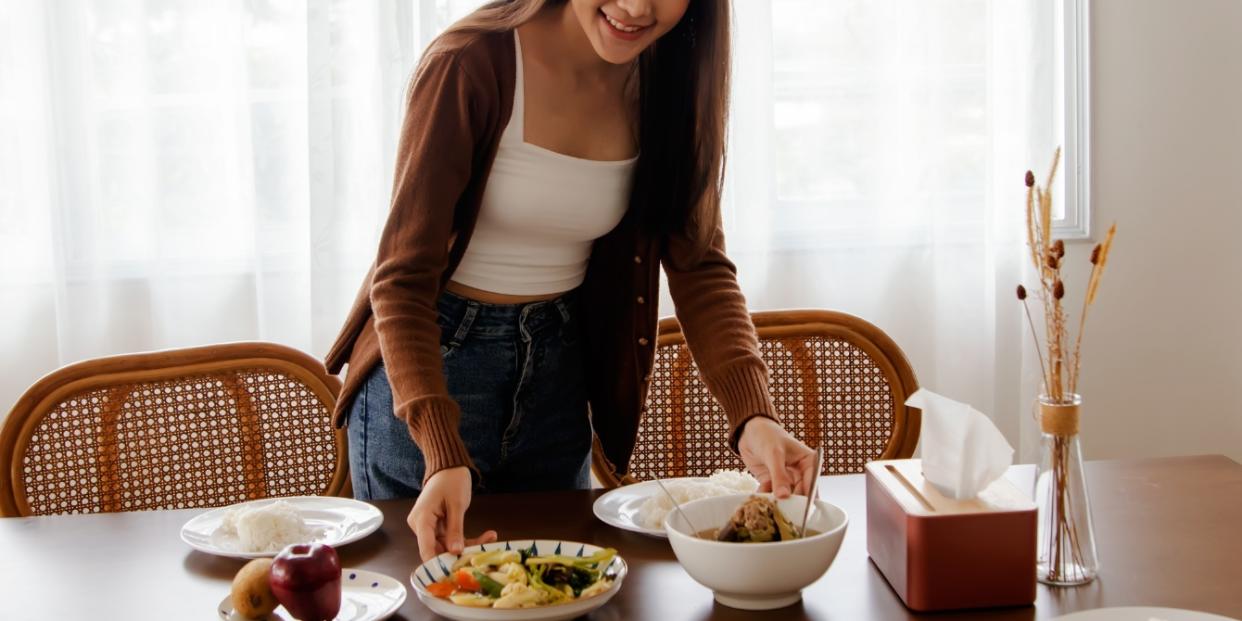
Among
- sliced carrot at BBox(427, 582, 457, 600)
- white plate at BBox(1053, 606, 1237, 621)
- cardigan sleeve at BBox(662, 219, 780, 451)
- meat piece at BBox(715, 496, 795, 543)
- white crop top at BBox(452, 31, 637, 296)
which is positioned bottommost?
white plate at BBox(1053, 606, 1237, 621)

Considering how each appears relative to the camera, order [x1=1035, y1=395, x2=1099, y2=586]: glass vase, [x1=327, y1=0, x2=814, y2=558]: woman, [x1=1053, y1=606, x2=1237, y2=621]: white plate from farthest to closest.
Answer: [x1=327, y1=0, x2=814, y2=558]: woman → [x1=1035, y1=395, x2=1099, y2=586]: glass vase → [x1=1053, y1=606, x2=1237, y2=621]: white plate

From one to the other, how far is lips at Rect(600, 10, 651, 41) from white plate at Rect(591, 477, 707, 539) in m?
0.53

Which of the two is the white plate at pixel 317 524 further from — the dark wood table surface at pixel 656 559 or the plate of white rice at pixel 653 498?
the plate of white rice at pixel 653 498

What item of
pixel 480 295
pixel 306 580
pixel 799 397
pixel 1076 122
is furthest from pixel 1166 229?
pixel 306 580

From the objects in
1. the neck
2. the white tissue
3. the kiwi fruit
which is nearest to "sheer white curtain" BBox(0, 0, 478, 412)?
the neck

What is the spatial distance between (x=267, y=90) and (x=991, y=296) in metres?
1.70

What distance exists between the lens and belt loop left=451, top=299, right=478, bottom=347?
5.08 feet

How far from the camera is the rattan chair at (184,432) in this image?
5.55ft

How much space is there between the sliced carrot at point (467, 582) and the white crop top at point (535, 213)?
1.83 feet

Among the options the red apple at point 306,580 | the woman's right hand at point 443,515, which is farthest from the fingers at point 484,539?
the red apple at point 306,580

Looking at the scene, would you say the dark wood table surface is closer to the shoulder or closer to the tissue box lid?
the tissue box lid

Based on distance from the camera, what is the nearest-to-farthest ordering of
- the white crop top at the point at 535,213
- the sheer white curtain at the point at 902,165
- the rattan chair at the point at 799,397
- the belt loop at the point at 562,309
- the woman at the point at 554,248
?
the woman at the point at 554,248, the white crop top at the point at 535,213, the belt loop at the point at 562,309, the rattan chair at the point at 799,397, the sheer white curtain at the point at 902,165

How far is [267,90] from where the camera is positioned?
264 centimetres

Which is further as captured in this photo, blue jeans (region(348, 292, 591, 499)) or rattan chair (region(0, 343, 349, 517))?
rattan chair (region(0, 343, 349, 517))
